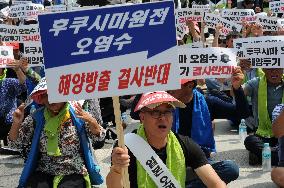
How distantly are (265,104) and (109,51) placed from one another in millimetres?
3884

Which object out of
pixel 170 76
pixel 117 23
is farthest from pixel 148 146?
pixel 117 23

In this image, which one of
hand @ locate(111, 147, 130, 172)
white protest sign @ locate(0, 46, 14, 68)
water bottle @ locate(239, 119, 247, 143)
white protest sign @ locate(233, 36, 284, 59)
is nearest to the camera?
hand @ locate(111, 147, 130, 172)

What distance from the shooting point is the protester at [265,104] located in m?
6.74

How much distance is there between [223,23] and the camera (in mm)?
10164

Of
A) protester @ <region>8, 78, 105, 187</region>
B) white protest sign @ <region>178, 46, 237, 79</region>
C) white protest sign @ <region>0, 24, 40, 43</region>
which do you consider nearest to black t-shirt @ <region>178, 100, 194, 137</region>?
white protest sign @ <region>178, 46, 237, 79</region>

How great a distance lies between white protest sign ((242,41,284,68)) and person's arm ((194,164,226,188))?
243 centimetres

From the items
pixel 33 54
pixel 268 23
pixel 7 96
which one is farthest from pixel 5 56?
pixel 268 23

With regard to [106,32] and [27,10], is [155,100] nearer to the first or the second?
[106,32]

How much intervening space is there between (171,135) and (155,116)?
178 millimetres

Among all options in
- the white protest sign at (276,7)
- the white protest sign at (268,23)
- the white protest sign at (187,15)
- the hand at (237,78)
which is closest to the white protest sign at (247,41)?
the hand at (237,78)

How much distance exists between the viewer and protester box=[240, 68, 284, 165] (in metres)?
6.74

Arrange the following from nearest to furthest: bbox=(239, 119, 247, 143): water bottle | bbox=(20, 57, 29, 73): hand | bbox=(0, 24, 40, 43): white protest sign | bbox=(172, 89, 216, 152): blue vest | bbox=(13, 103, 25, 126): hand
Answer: bbox=(13, 103, 25, 126): hand < bbox=(172, 89, 216, 152): blue vest < bbox=(20, 57, 29, 73): hand < bbox=(239, 119, 247, 143): water bottle < bbox=(0, 24, 40, 43): white protest sign

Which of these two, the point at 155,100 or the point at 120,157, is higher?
the point at 155,100

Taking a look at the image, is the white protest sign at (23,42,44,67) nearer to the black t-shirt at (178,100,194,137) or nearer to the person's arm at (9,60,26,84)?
the person's arm at (9,60,26,84)
